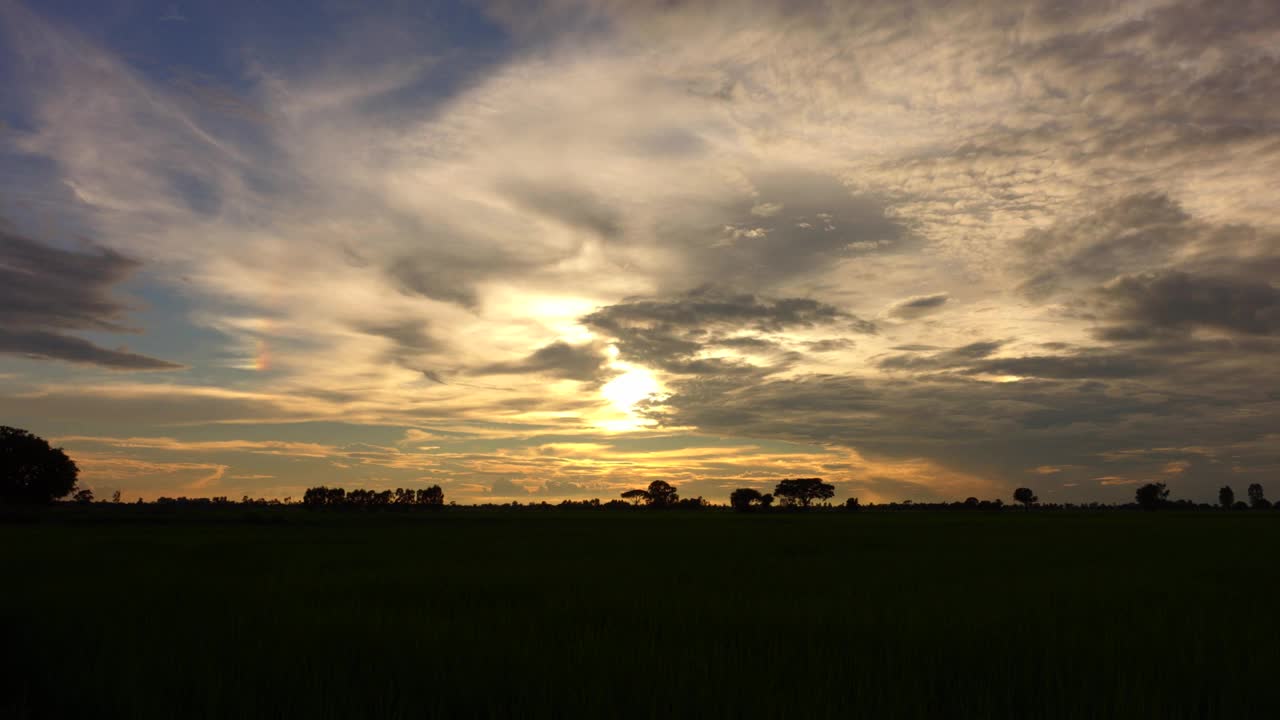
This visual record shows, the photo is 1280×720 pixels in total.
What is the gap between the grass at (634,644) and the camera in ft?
16.5

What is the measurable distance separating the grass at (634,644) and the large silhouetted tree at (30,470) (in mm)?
76501

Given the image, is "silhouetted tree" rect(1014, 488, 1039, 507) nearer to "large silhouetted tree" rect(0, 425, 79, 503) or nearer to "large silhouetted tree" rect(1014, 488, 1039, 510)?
"large silhouetted tree" rect(1014, 488, 1039, 510)

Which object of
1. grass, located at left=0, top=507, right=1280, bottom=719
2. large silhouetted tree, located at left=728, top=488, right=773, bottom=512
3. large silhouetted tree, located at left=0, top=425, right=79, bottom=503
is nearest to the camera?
grass, located at left=0, top=507, right=1280, bottom=719

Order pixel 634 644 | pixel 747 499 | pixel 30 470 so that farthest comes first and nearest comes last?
pixel 747 499 < pixel 30 470 < pixel 634 644

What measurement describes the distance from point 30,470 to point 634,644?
89514 mm

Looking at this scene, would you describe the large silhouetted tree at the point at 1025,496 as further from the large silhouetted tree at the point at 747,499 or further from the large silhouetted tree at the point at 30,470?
the large silhouetted tree at the point at 30,470

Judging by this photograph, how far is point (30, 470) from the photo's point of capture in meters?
72.8

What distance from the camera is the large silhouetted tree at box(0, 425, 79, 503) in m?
71.9

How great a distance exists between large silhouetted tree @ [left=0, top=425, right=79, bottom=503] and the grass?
76.5 m

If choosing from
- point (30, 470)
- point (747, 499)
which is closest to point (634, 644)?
point (30, 470)

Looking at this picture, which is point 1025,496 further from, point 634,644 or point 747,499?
point 634,644

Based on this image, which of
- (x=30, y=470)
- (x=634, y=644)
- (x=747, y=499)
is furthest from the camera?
(x=747, y=499)

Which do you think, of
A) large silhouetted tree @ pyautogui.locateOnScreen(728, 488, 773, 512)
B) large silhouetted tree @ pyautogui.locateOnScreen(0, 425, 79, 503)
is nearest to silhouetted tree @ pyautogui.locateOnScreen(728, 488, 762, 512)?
large silhouetted tree @ pyautogui.locateOnScreen(728, 488, 773, 512)

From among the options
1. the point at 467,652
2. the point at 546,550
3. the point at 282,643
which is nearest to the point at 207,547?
the point at 546,550
